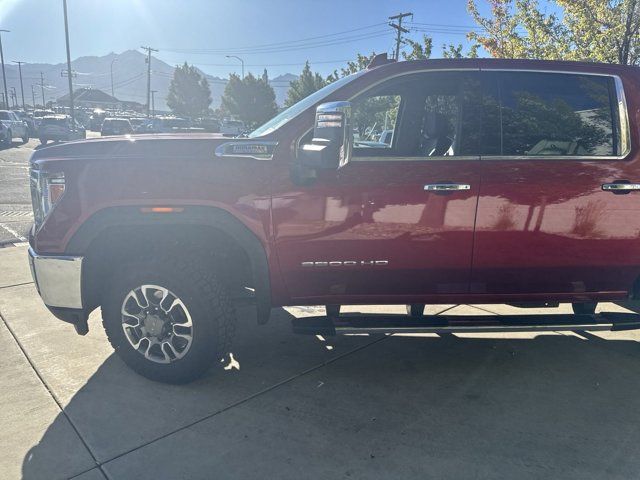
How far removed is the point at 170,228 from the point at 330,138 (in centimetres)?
125

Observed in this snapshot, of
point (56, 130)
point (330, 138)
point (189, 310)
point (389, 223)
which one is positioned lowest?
point (56, 130)

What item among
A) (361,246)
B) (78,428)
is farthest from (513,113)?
(78,428)

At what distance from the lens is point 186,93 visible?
67.5 m

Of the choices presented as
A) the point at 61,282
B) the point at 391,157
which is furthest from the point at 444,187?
the point at 61,282

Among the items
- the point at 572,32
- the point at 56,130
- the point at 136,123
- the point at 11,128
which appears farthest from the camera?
the point at 136,123

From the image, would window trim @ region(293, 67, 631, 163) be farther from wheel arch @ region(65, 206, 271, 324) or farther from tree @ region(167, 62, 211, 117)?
tree @ region(167, 62, 211, 117)

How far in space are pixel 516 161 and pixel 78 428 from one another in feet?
10.1

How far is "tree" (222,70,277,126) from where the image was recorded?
56.8 metres

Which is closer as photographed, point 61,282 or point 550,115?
point 61,282

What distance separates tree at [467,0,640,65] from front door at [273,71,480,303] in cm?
803

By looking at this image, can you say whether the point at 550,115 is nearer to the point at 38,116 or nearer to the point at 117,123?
the point at 117,123

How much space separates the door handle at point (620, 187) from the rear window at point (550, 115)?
0.72 ft

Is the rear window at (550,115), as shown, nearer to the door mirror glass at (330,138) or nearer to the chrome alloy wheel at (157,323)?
the door mirror glass at (330,138)

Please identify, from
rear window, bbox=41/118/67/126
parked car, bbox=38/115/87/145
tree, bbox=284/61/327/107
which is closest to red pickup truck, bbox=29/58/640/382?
parked car, bbox=38/115/87/145
